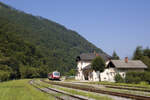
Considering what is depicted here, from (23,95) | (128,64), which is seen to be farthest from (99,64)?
(23,95)

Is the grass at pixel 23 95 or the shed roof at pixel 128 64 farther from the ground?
the shed roof at pixel 128 64

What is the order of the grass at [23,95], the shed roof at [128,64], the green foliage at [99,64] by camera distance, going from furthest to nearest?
the green foliage at [99,64] → the shed roof at [128,64] → the grass at [23,95]

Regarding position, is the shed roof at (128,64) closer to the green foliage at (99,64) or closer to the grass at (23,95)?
the green foliage at (99,64)

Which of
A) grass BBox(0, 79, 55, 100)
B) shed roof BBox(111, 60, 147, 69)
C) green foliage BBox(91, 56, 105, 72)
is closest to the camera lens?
grass BBox(0, 79, 55, 100)

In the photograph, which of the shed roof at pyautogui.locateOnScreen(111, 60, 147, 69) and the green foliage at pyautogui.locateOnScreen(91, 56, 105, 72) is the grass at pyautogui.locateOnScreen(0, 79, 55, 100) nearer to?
the green foliage at pyautogui.locateOnScreen(91, 56, 105, 72)

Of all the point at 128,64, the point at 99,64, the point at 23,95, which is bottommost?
the point at 23,95

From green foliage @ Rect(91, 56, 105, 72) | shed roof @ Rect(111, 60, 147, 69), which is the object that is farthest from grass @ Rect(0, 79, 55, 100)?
shed roof @ Rect(111, 60, 147, 69)

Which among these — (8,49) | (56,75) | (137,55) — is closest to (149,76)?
(56,75)

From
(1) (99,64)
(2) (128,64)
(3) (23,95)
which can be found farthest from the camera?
(1) (99,64)

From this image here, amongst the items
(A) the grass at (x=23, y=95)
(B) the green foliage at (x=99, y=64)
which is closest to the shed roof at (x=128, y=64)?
(B) the green foliage at (x=99, y=64)

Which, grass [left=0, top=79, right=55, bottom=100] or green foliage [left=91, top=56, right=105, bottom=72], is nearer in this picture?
grass [left=0, top=79, right=55, bottom=100]

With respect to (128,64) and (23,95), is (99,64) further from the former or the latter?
(23,95)

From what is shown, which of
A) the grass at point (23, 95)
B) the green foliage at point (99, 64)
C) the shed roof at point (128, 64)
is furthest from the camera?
the green foliage at point (99, 64)

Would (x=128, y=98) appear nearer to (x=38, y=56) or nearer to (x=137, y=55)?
(x=137, y=55)
